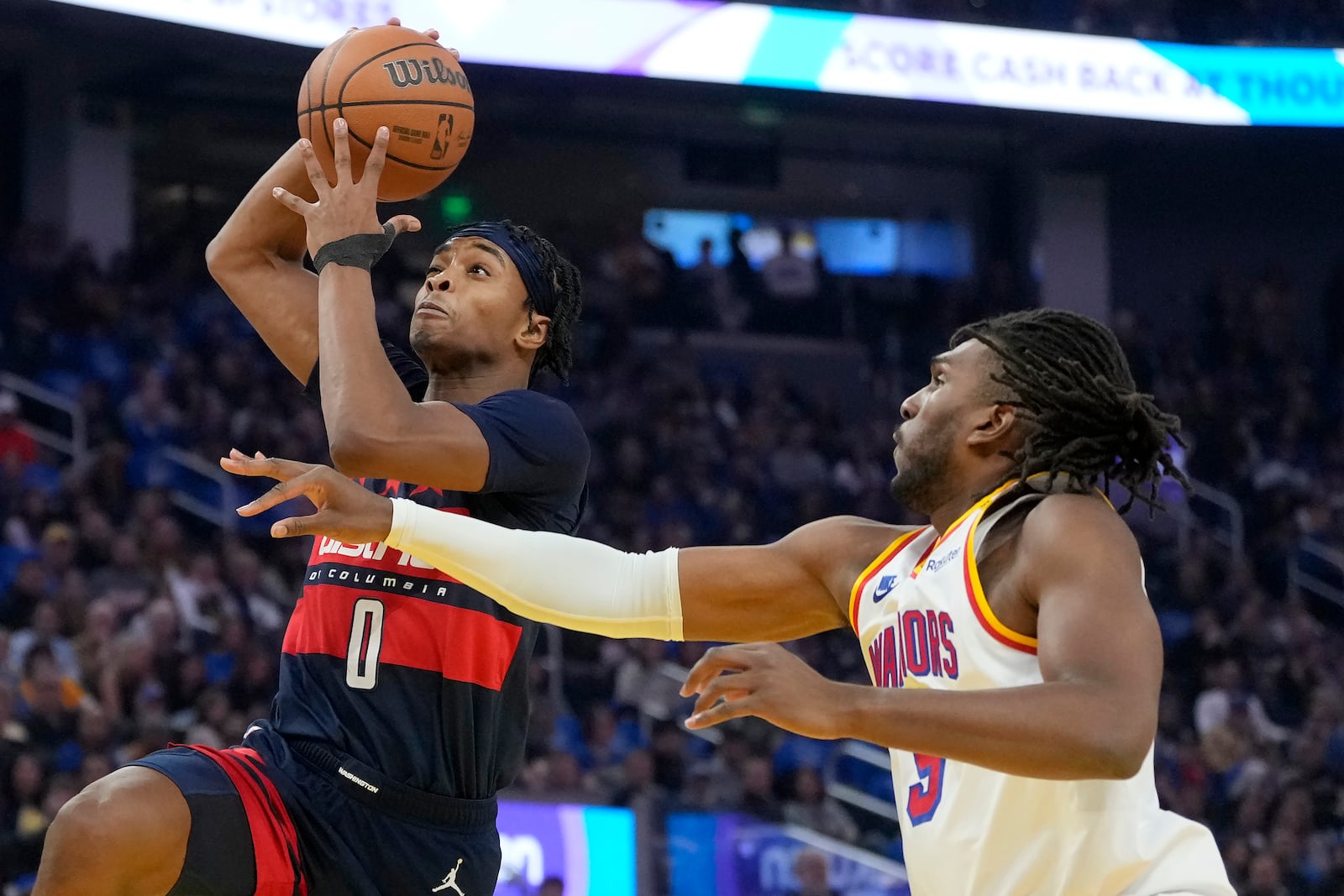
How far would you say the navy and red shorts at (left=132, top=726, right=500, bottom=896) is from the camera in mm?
3371

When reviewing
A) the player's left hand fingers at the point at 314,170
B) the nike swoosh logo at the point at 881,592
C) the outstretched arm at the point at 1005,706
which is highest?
the player's left hand fingers at the point at 314,170

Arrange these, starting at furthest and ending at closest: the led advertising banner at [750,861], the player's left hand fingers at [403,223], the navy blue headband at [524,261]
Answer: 1. the led advertising banner at [750,861]
2. the navy blue headband at [524,261]
3. the player's left hand fingers at [403,223]

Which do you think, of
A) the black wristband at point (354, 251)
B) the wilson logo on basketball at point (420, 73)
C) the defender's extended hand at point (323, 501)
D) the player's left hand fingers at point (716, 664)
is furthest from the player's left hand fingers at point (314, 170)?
the player's left hand fingers at point (716, 664)

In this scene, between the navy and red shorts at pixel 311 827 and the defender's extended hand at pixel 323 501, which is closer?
the defender's extended hand at pixel 323 501

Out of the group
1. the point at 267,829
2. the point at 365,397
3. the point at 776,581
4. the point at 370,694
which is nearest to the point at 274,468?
the point at 365,397

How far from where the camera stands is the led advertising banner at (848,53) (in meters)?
12.2

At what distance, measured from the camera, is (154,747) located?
8.20 m

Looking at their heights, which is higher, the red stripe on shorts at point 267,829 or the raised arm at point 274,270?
the raised arm at point 274,270

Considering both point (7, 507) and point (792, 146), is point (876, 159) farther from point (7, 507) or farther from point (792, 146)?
point (7, 507)

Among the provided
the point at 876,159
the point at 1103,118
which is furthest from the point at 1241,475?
the point at 876,159

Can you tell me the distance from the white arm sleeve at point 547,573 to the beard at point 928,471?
49cm

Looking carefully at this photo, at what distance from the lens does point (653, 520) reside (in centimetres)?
1270

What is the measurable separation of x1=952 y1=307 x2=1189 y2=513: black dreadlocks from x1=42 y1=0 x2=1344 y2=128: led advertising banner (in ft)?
31.6

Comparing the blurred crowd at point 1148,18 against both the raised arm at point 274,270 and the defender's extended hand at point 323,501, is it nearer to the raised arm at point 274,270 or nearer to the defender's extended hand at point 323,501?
the raised arm at point 274,270
